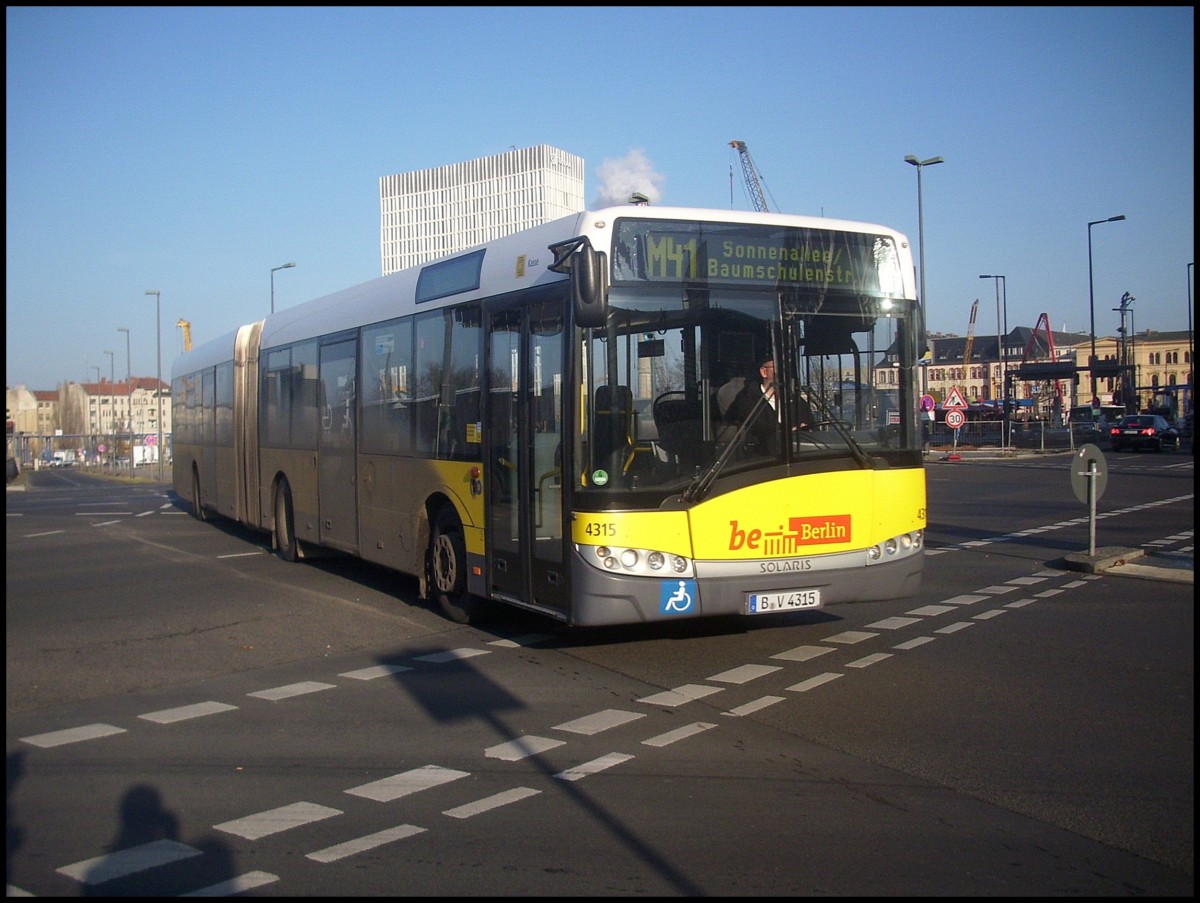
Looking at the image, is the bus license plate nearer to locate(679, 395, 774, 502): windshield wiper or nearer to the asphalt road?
the asphalt road

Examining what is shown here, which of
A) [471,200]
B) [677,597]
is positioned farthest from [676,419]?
[471,200]

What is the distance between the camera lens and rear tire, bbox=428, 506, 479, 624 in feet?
34.5

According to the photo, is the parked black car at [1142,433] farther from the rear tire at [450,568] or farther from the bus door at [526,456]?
the bus door at [526,456]

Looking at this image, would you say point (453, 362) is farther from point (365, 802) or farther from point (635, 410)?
point (365, 802)

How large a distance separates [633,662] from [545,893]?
15.0ft

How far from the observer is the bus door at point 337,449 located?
1312cm

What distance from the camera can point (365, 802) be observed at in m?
5.60

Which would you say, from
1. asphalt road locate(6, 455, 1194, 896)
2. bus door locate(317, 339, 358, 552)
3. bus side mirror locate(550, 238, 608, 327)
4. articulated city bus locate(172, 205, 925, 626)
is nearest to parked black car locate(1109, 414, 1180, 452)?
asphalt road locate(6, 455, 1194, 896)

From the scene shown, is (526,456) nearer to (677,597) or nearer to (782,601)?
(677,597)

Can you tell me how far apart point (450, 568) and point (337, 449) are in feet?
11.6

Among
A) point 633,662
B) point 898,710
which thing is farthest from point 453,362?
point 898,710

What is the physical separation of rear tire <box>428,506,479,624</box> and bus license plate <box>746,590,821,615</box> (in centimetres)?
304

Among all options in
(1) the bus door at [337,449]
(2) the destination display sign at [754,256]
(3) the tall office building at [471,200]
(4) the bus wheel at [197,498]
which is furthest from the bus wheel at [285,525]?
(3) the tall office building at [471,200]

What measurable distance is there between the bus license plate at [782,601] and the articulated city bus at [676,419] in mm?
17
